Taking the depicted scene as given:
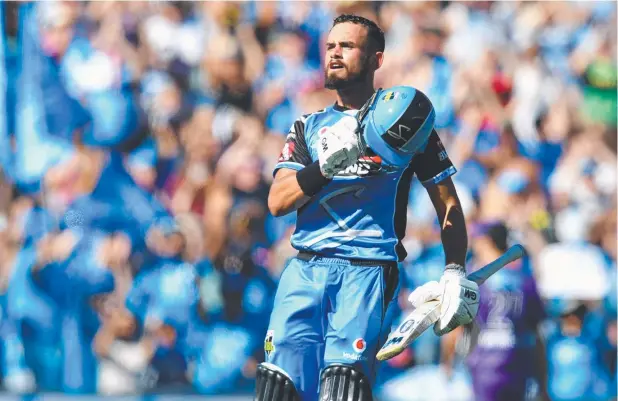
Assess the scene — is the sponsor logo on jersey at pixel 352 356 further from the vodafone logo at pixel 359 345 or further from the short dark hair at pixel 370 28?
the short dark hair at pixel 370 28

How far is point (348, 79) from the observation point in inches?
191

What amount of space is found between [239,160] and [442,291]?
393 cm

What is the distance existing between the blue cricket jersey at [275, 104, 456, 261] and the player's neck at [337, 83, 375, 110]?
53 mm

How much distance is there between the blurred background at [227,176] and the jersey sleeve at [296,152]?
10.4 feet

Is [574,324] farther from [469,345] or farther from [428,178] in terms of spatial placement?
[428,178]

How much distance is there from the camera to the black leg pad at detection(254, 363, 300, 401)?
4.64 meters

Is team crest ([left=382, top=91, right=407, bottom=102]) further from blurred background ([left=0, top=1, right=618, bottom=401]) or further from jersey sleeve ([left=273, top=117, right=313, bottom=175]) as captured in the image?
blurred background ([left=0, top=1, right=618, bottom=401])

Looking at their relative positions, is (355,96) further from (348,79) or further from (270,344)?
(270,344)

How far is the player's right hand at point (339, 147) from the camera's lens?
438cm

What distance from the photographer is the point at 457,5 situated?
8.80 metres

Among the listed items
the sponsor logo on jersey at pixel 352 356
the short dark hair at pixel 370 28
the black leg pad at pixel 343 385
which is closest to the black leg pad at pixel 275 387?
the black leg pad at pixel 343 385

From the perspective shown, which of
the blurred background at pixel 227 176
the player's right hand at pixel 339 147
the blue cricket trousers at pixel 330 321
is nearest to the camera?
the player's right hand at pixel 339 147

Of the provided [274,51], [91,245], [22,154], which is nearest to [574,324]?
[274,51]

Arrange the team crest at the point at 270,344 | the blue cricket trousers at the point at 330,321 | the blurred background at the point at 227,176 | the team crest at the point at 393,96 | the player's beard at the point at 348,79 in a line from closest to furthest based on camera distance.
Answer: the team crest at the point at 393,96
the blue cricket trousers at the point at 330,321
the team crest at the point at 270,344
the player's beard at the point at 348,79
the blurred background at the point at 227,176
